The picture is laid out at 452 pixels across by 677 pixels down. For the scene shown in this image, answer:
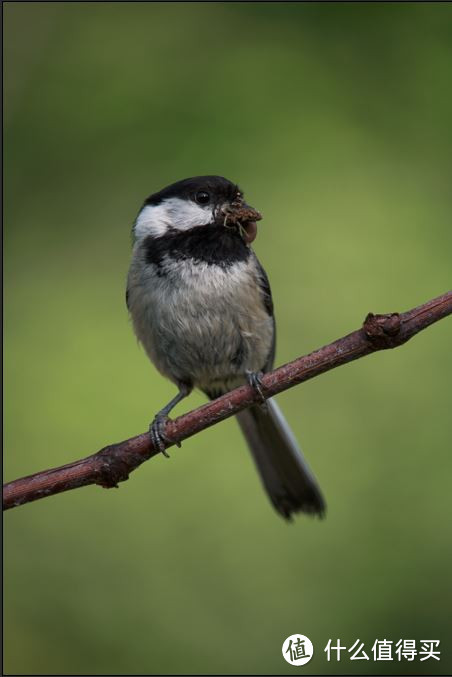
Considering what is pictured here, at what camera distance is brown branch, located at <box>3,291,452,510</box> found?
1560mm

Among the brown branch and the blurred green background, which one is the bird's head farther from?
the brown branch

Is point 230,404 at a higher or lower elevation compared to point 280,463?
lower

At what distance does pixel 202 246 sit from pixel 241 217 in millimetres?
131

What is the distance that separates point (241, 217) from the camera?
2.32m

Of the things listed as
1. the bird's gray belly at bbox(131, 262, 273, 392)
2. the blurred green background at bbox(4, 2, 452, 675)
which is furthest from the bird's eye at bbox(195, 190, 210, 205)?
the blurred green background at bbox(4, 2, 452, 675)

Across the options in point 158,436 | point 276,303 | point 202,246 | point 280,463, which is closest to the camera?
point 158,436

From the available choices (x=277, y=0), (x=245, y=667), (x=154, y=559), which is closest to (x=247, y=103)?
(x=277, y=0)

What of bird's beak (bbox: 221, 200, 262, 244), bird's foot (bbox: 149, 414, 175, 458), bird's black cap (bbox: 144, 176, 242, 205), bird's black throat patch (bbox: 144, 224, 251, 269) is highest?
bird's black cap (bbox: 144, 176, 242, 205)

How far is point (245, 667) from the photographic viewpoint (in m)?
2.53

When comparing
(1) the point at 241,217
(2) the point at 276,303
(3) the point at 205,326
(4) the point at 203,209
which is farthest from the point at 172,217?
(2) the point at 276,303

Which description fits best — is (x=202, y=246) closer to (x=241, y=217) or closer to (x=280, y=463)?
(x=241, y=217)

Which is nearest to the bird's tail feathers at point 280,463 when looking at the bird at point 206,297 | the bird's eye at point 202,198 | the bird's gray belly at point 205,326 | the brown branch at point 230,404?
the bird at point 206,297

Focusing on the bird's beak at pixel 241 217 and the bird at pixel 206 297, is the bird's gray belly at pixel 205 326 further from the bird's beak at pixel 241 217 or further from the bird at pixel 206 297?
the bird's beak at pixel 241 217

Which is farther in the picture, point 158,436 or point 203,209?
point 203,209
